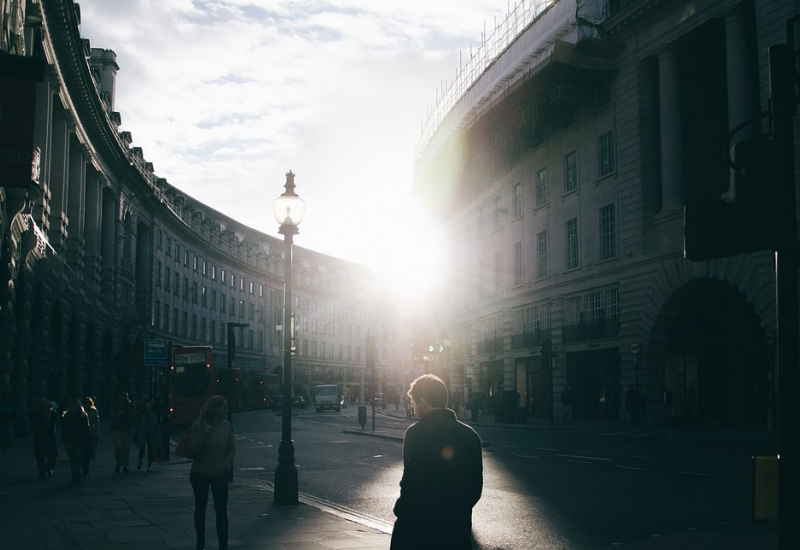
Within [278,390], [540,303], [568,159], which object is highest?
[568,159]

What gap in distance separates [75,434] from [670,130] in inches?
1157

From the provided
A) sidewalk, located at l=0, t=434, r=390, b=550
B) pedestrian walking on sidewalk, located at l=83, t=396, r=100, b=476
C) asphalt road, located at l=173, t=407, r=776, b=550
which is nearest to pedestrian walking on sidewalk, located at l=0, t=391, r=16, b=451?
asphalt road, located at l=173, t=407, r=776, b=550

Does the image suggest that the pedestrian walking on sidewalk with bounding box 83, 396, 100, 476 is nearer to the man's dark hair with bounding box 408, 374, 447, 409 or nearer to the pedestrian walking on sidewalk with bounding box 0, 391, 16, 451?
the pedestrian walking on sidewalk with bounding box 0, 391, 16, 451

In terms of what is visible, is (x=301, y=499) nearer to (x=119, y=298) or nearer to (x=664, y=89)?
(x=664, y=89)

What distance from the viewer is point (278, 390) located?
270ft

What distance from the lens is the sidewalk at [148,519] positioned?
1017cm

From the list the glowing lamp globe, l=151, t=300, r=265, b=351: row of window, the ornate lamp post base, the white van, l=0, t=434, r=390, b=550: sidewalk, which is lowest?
the white van

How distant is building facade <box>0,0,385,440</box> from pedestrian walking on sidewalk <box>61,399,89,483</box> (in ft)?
14.7

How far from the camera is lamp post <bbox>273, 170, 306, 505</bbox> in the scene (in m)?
13.6

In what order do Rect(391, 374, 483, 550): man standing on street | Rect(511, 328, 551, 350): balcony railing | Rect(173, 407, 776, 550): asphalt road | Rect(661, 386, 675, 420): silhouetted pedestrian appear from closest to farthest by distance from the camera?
Rect(391, 374, 483, 550): man standing on street, Rect(173, 407, 776, 550): asphalt road, Rect(661, 386, 675, 420): silhouetted pedestrian, Rect(511, 328, 551, 350): balcony railing

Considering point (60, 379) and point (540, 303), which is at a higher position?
point (540, 303)

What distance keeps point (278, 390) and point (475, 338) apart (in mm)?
28764

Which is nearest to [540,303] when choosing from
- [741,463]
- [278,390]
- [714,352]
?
[714,352]

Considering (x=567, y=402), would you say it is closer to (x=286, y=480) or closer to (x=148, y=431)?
(x=148, y=431)
